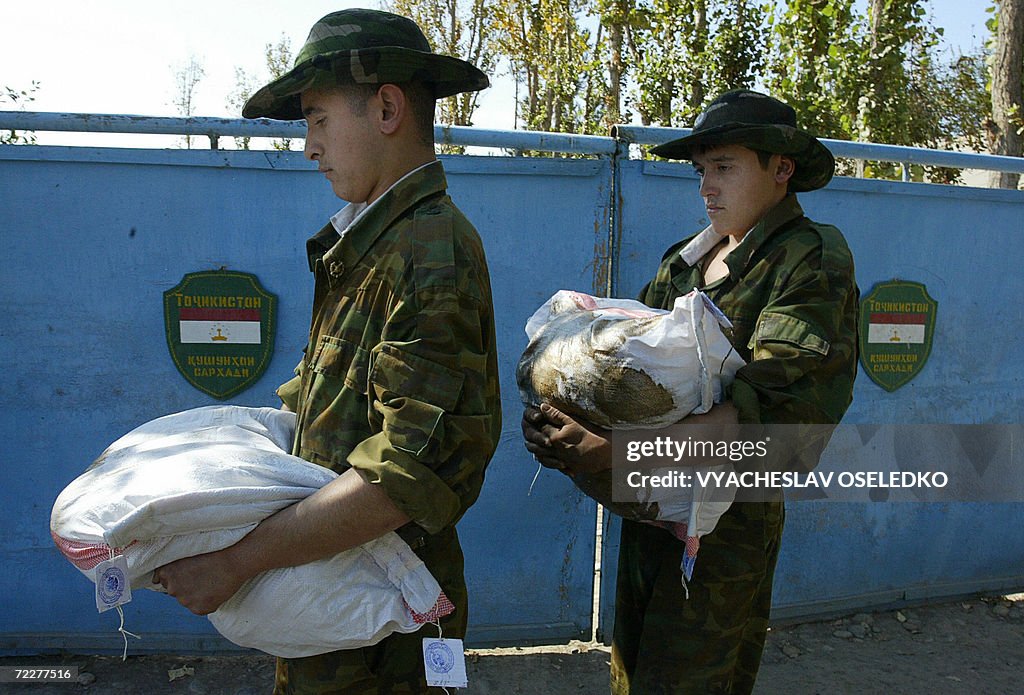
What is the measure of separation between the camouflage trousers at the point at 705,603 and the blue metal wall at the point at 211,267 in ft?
3.70

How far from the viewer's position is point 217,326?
310 centimetres

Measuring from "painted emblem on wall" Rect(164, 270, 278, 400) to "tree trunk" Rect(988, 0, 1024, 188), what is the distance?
7.46 metres

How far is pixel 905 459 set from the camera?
12.5 feet

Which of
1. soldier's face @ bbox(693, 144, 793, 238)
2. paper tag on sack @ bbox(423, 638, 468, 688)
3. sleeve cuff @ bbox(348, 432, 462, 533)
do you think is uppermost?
soldier's face @ bbox(693, 144, 793, 238)

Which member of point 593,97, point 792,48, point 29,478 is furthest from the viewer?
point 593,97

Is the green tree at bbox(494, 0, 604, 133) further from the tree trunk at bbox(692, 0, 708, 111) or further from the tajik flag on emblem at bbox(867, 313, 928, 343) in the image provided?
the tajik flag on emblem at bbox(867, 313, 928, 343)

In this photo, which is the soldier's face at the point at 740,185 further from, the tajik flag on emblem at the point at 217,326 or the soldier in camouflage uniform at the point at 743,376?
the tajik flag on emblem at the point at 217,326

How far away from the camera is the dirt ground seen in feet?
10.3

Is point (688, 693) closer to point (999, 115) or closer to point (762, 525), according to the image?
point (762, 525)

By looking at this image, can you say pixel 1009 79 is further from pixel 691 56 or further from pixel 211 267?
pixel 211 267

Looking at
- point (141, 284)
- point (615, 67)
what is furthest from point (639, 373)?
point (615, 67)

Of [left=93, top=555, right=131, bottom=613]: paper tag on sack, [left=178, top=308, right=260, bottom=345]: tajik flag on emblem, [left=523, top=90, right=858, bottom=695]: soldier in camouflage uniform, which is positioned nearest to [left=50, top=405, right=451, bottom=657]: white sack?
[left=93, top=555, right=131, bottom=613]: paper tag on sack

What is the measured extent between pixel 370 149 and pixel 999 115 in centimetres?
821

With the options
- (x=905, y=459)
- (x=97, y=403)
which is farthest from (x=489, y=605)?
(x=905, y=459)
